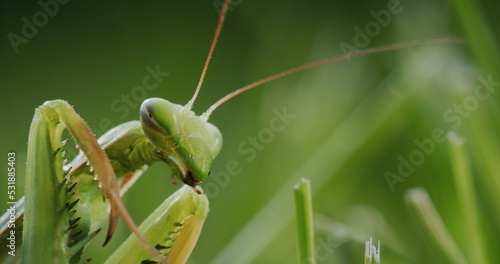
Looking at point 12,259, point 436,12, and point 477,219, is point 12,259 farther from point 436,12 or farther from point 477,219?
point 436,12

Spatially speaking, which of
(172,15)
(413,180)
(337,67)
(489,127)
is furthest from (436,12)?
(172,15)

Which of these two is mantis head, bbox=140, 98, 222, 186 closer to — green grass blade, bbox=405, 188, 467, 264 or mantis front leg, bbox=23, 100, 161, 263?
mantis front leg, bbox=23, 100, 161, 263

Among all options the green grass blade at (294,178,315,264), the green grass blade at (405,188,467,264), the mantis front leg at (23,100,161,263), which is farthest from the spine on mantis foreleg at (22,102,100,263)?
the green grass blade at (405,188,467,264)

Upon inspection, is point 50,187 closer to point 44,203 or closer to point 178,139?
point 44,203

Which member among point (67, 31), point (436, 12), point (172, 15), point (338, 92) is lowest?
point (338, 92)

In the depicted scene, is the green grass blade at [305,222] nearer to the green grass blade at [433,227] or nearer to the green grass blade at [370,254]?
the green grass blade at [370,254]

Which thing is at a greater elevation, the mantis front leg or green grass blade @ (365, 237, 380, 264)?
the mantis front leg

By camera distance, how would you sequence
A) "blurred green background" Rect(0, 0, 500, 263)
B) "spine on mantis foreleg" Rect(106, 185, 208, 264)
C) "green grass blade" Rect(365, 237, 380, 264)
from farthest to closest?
"blurred green background" Rect(0, 0, 500, 263), "spine on mantis foreleg" Rect(106, 185, 208, 264), "green grass blade" Rect(365, 237, 380, 264)
